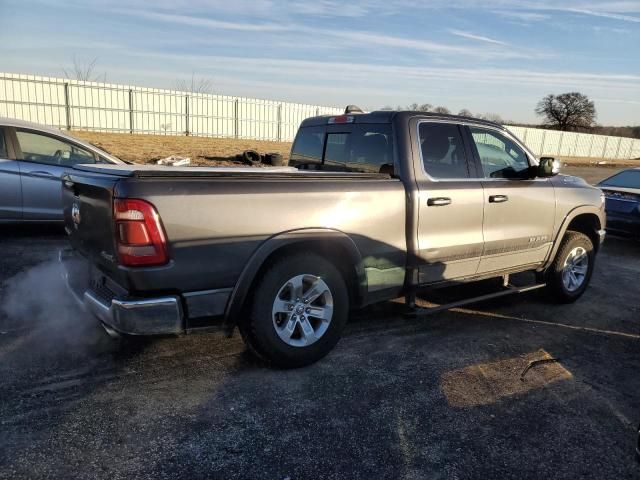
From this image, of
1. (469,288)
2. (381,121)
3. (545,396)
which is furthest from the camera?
(469,288)

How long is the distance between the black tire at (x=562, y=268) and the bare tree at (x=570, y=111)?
87.4 meters

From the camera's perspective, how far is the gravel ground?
109 inches

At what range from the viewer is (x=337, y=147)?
16.1 ft

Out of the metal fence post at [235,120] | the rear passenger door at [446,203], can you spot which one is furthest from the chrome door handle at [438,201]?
the metal fence post at [235,120]

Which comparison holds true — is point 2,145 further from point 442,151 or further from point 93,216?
point 442,151

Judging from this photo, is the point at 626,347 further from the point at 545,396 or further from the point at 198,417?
the point at 198,417

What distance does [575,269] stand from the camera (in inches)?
230

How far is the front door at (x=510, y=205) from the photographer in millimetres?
4781

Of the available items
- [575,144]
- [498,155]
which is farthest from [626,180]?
[575,144]

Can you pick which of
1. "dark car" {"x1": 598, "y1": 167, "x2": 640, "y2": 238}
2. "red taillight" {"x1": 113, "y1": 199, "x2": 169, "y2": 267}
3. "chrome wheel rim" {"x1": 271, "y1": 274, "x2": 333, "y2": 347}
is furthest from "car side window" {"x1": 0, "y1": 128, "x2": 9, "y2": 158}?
"dark car" {"x1": 598, "y1": 167, "x2": 640, "y2": 238}

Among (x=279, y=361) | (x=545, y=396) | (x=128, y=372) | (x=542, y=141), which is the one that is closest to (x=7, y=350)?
(x=128, y=372)

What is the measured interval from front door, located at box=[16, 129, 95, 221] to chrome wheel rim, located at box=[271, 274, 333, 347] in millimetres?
4744

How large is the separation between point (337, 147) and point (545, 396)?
2715mm

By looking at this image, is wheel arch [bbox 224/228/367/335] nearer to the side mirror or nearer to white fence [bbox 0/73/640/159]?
the side mirror
